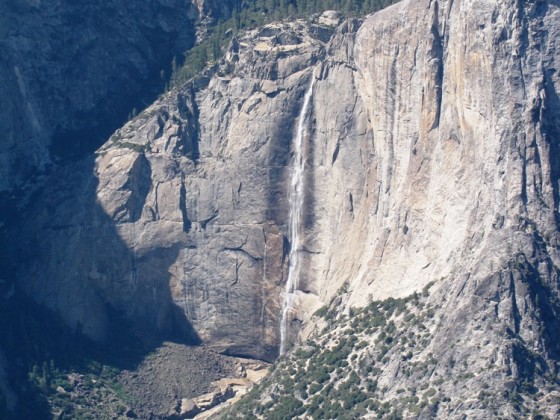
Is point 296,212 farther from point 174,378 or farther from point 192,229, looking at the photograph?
point 174,378

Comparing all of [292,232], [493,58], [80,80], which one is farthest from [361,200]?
[80,80]

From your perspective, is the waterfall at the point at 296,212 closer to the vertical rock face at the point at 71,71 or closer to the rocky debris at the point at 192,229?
the rocky debris at the point at 192,229

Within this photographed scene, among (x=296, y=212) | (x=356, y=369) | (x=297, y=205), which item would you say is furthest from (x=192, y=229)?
(x=356, y=369)

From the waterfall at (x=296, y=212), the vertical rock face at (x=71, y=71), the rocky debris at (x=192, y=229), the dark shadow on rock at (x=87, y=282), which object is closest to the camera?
the dark shadow on rock at (x=87, y=282)

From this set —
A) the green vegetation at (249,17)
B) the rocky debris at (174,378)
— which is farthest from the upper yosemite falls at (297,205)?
the green vegetation at (249,17)

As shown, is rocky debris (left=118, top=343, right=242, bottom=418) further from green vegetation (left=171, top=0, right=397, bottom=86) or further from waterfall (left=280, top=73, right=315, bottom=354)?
green vegetation (left=171, top=0, right=397, bottom=86)

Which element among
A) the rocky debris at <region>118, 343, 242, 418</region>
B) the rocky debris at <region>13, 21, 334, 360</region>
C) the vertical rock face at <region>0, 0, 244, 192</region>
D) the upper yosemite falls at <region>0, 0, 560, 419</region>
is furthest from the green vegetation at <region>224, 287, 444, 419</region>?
the vertical rock face at <region>0, 0, 244, 192</region>
